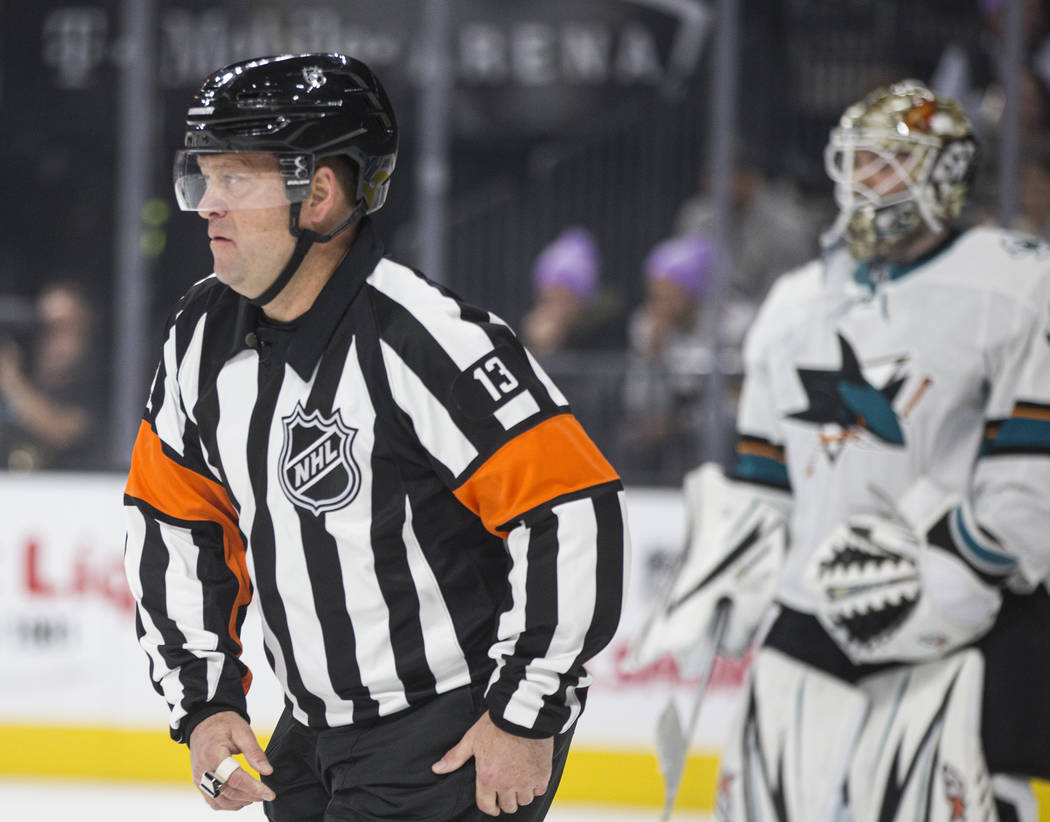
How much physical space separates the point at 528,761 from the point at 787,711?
96 cm

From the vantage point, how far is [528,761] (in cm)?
139

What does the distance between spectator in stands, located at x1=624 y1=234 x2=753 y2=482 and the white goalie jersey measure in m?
2.02

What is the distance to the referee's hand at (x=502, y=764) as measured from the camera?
1.38 metres

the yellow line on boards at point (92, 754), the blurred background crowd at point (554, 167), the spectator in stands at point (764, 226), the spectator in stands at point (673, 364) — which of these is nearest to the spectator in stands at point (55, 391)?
the blurred background crowd at point (554, 167)

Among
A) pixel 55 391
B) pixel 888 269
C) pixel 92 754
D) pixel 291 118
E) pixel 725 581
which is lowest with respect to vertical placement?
pixel 92 754

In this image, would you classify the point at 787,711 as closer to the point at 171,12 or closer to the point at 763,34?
the point at 763,34

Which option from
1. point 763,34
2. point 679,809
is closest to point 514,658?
point 679,809

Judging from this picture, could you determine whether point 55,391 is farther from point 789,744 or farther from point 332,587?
point 332,587

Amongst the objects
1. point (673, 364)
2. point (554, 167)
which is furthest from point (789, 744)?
point (554, 167)

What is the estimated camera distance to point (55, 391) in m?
5.01

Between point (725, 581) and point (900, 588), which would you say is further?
point (725, 581)

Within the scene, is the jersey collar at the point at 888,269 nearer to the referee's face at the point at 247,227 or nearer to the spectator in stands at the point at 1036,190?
the referee's face at the point at 247,227

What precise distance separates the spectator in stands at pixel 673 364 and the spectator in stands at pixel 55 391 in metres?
1.69

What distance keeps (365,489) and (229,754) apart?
1.02ft
